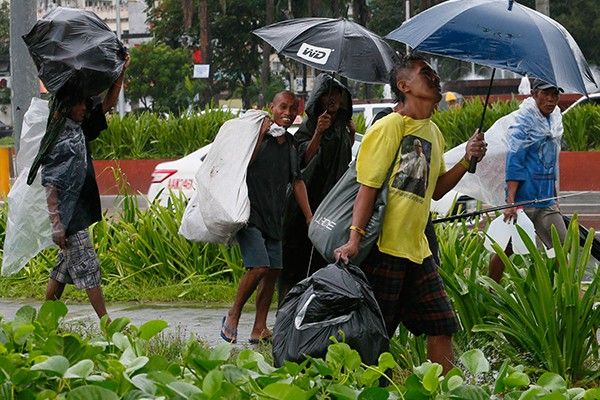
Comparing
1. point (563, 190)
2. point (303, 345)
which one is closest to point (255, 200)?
point (303, 345)

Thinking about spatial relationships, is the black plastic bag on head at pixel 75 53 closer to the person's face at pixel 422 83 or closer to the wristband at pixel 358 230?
the person's face at pixel 422 83

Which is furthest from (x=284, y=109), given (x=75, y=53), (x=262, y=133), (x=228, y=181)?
(x=75, y=53)

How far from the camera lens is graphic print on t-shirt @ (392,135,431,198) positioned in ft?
19.6

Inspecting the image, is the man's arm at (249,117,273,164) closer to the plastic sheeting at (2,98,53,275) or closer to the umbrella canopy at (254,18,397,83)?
the umbrella canopy at (254,18,397,83)

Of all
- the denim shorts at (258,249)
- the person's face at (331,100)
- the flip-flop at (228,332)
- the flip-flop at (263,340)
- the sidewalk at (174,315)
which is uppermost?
the person's face at (331,100)

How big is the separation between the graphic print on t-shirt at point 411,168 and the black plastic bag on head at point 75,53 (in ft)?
6.84

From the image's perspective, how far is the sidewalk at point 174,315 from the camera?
890 cm

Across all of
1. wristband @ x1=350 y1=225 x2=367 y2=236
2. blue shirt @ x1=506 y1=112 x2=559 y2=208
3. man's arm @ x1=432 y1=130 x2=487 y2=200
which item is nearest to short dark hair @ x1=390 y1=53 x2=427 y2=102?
man's arm @ x1=432 y1=130 x2=487 y2=200

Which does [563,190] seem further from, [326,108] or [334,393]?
[334,393]

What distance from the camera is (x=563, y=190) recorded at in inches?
822

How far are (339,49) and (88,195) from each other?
5.54 feet

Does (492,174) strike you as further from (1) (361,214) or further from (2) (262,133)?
(1) (361,214)

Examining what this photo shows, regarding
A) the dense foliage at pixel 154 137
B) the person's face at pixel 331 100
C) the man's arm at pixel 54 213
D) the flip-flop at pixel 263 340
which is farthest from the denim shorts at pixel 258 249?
the dense foliage at pixel 154 137

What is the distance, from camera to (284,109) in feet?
→ 27.0
